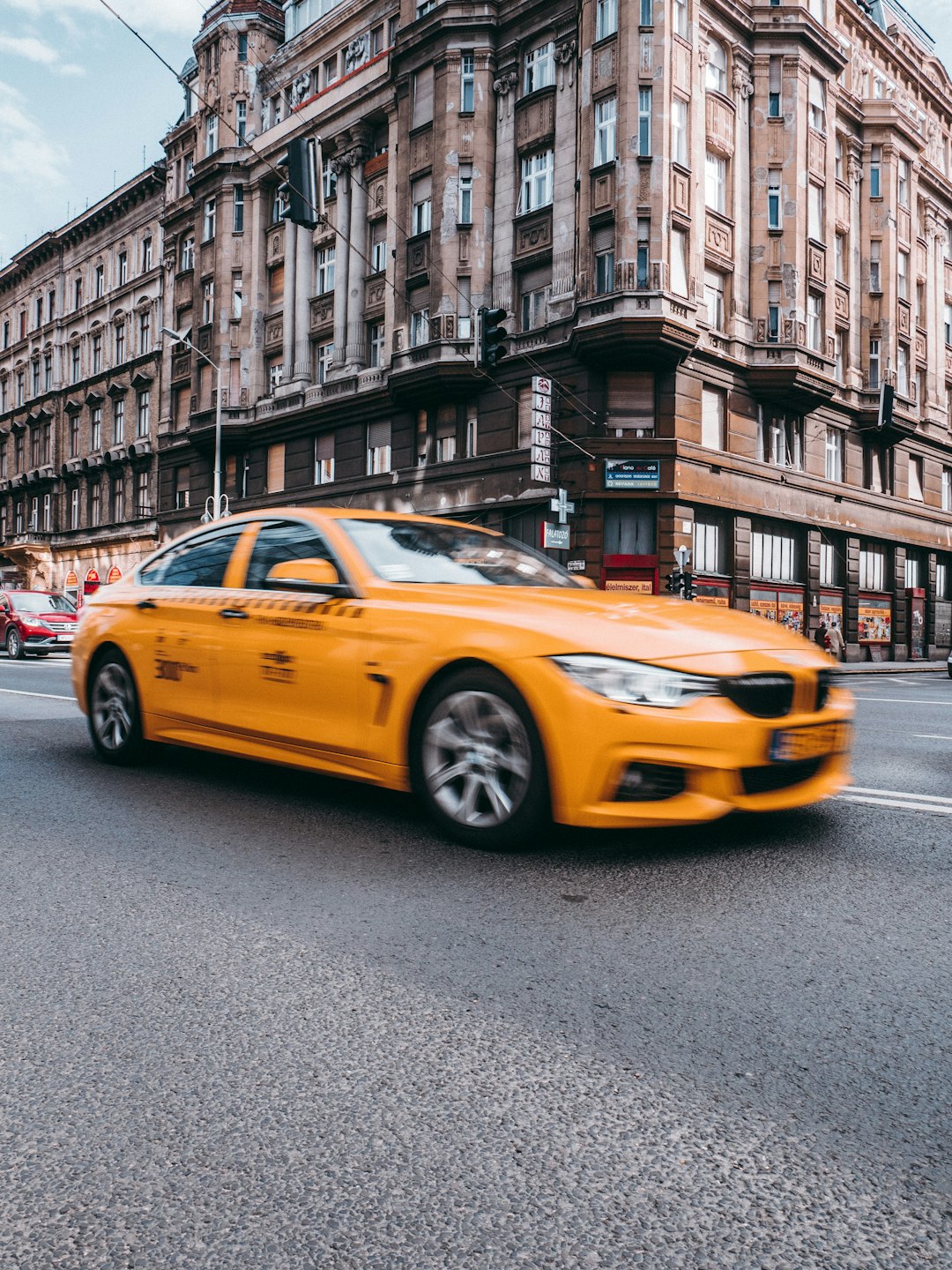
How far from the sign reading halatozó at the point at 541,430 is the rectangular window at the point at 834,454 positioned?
10406 mm

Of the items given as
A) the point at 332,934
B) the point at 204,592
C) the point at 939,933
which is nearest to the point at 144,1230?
the point at 332,934

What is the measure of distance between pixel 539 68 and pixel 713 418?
415 inches

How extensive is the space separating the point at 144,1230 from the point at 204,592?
4482mm

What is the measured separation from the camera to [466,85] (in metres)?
28.9

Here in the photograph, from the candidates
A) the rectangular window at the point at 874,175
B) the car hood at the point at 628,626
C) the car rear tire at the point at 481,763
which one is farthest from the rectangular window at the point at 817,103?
the car rear tire at the point at 481,763

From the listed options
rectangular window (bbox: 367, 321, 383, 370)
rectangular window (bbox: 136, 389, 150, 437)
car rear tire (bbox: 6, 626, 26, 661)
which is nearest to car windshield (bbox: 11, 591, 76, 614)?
car rear tire (bbox: 6, 626, 26, 661)

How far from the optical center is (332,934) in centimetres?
324

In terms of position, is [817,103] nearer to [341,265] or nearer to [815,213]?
[815,213]

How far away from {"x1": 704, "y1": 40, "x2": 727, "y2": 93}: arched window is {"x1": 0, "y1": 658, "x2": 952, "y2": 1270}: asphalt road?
92.2 ft

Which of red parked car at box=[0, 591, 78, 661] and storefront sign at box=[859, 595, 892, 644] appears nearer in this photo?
red parked car at box=[0, 591, 78, 661]

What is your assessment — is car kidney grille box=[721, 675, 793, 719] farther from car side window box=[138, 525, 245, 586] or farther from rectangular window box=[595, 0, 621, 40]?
rectangular window box=[595, 0, 621, 40]

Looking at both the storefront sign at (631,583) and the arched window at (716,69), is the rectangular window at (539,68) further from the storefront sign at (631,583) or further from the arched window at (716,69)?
the storefront sign at (631,583)

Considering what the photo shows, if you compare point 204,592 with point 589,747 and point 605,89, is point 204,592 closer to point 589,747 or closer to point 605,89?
point 589,747

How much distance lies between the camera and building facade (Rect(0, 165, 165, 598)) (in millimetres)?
43812
